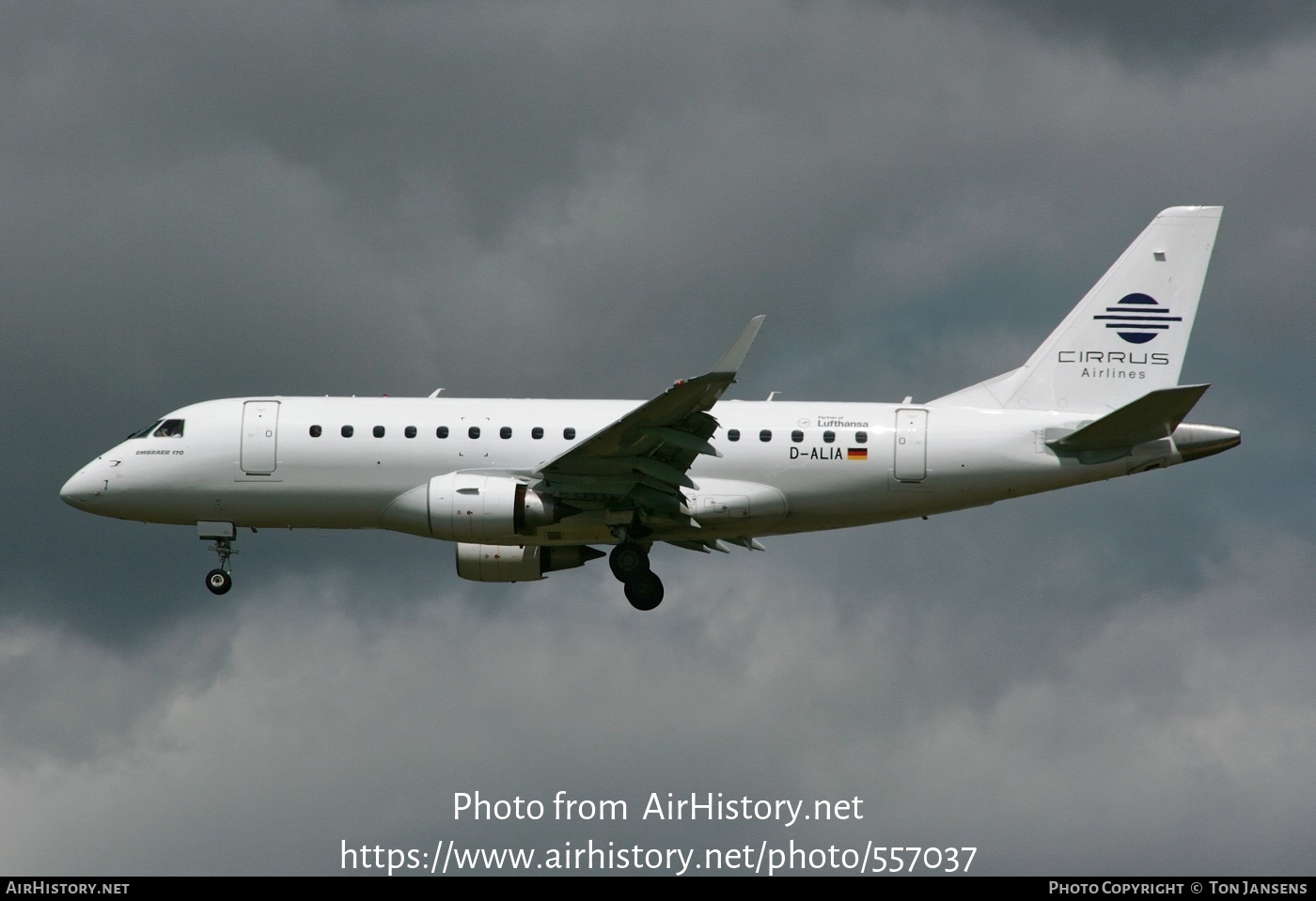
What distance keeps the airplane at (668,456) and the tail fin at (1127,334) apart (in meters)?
0.05

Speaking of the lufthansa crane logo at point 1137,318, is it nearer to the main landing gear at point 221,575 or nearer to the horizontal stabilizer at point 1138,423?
the horizontal stabilizer at point 1138,423

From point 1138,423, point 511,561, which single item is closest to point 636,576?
point 511,561

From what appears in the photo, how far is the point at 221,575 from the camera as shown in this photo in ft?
138

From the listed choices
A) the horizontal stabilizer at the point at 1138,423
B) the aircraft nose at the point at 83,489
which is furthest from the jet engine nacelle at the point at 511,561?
the horizontal stabilizer at the point at 1138,423

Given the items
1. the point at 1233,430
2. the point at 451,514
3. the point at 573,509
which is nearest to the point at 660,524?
the point at 573,509

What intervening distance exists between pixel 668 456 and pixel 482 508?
446cm

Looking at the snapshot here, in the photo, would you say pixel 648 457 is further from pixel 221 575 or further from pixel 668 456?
pixel 221 575

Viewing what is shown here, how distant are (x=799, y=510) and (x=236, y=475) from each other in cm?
1379

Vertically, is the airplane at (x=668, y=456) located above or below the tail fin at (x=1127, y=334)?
below

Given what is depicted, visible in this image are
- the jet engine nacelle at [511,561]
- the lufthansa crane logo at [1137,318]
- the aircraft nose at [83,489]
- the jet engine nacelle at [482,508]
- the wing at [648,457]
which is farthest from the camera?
the jet engine nacelle at [511,561]

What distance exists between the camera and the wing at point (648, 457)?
36312 mm

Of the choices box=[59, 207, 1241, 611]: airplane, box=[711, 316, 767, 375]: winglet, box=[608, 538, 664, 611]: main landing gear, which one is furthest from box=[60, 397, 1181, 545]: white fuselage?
box=[711, 316, 767, 375]: winglet

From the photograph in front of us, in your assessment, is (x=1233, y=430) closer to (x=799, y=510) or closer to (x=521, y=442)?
(x=799, y=510)

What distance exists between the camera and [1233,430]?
3847 centimetres
